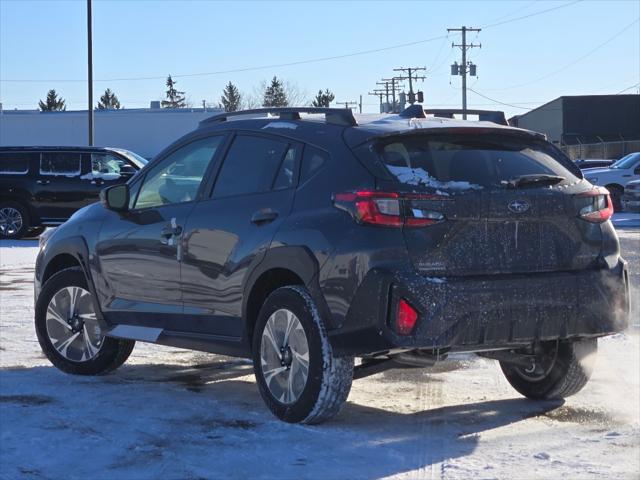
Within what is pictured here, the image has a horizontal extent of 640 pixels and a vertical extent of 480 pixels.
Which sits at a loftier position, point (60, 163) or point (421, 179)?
point (60, 163)

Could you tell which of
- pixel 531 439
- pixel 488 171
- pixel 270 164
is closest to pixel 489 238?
pixel 488 171

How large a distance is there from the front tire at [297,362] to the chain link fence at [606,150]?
148ft

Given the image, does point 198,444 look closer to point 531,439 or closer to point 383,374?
point 531,439

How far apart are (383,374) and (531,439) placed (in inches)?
80.3

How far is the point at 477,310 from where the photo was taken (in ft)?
18.2

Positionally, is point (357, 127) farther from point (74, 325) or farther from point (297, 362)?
point (74, 325)

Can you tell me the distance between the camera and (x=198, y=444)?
5.61m

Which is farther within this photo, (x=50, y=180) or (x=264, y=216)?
(x=50, y=180)

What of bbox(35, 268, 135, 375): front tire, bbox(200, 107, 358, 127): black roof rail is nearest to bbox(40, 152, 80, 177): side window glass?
bbox(35, 268, 135, 375): front tire

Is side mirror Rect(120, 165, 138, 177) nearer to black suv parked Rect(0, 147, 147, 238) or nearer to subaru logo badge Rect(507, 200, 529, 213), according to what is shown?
black suv parked Rect(0, 147, 147, 238)

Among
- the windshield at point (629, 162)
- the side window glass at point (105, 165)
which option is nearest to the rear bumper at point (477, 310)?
the side window glass at point (105, 165)

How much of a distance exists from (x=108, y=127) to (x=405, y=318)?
2214 inches

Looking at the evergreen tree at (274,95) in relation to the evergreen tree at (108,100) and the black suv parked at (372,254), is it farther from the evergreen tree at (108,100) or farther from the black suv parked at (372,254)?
the black suv parked at (372,254)

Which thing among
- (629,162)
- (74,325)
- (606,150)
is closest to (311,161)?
(74,325)
